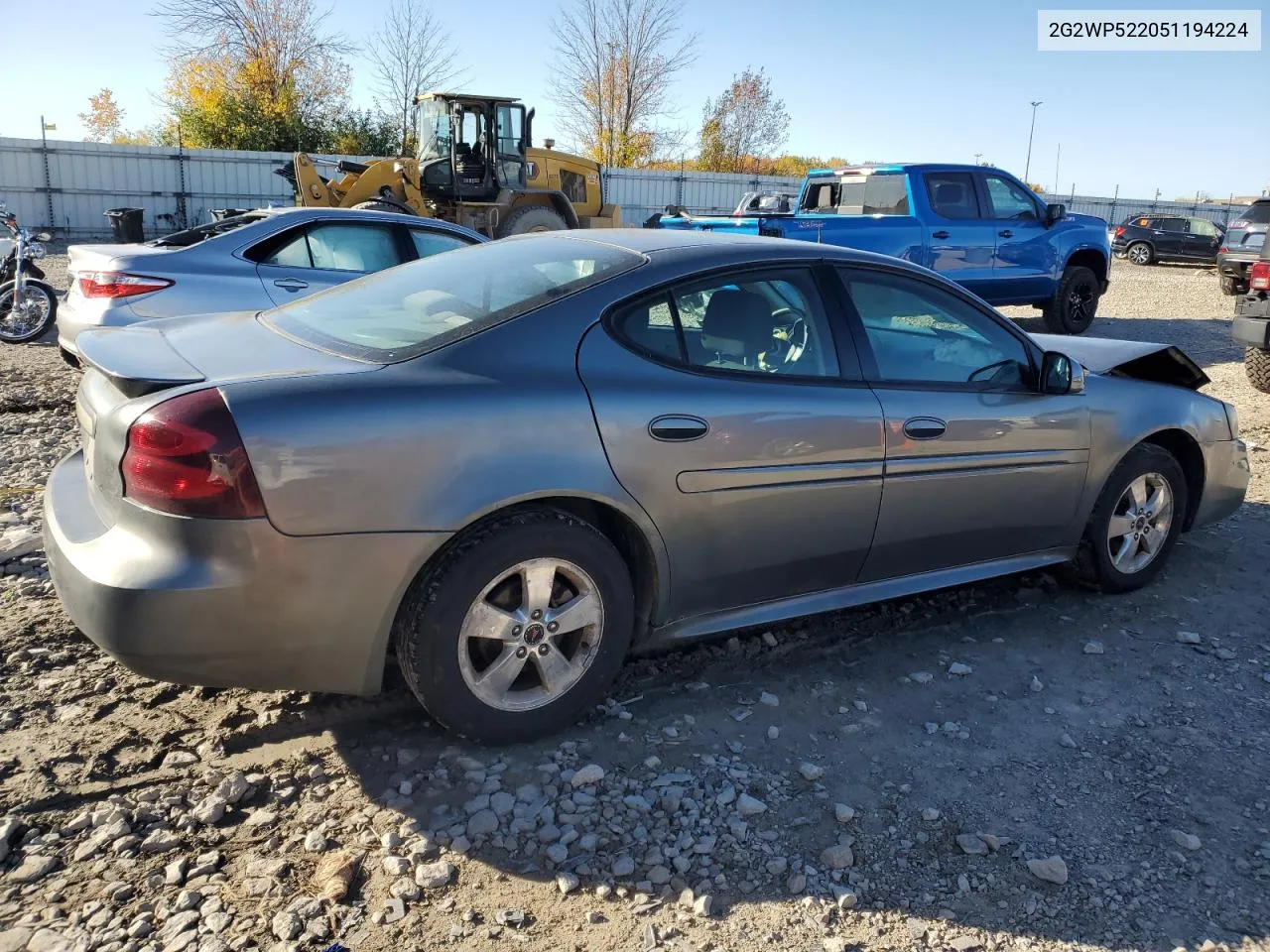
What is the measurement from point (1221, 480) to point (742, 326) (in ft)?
9.43

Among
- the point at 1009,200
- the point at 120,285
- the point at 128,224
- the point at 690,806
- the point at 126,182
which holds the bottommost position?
the point at 690,806

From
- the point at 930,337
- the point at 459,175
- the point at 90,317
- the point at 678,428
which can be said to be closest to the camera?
the point at 678,428

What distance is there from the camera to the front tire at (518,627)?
2.87m

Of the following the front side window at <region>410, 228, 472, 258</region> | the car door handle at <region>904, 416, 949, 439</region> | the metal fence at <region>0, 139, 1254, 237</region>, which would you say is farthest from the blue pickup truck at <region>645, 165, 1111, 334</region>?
the metal fence at <region>0, 139, 1254, 237</region>

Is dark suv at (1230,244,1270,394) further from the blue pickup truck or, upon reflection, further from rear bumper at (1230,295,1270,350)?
the blue pickup truck

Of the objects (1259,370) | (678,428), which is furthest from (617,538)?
(1259,370)

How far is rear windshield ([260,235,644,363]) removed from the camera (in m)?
3.11

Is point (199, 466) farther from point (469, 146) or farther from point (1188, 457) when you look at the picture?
point (469, 146)

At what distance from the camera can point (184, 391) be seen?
2.68 m

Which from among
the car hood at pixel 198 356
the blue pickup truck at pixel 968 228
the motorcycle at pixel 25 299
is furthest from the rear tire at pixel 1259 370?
the motorcycle at pixel 25 299

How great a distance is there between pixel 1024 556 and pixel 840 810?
1.83 metres

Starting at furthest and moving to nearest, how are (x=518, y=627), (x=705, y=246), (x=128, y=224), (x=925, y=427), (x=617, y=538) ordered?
(x=128, y=224)
(x=925, y=427)
(x=705, y=246)
(x=617, y=538)
(x=518, y=627)

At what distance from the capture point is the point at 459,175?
16172mm

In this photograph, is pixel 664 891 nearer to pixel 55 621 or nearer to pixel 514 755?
pixel 514 755
